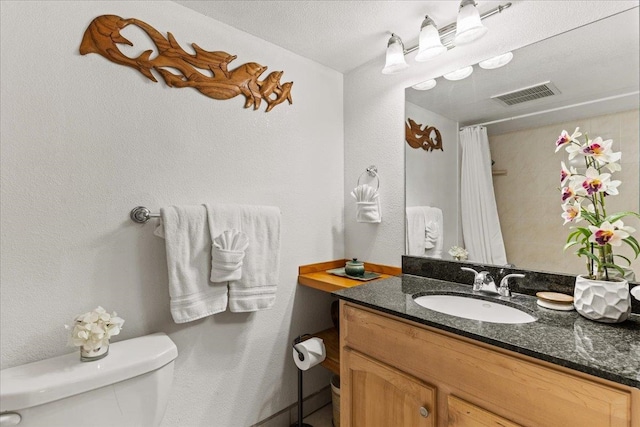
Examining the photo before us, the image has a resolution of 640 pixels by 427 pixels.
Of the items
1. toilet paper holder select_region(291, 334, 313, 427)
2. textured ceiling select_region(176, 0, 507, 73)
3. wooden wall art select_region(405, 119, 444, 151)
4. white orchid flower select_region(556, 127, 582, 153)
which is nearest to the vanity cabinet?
toilet paper holder select_region(291, 334, 313, 427)

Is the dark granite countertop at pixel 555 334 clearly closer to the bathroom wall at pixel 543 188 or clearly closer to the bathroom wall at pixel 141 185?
the bathroom wall at pixel 543 188

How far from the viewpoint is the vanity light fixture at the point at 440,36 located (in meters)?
1.26

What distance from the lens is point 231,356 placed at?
151cm

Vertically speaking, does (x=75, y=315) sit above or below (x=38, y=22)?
below

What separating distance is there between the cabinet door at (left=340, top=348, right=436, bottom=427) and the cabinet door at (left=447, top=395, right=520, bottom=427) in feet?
0.20

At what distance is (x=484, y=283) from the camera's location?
1.28 meters

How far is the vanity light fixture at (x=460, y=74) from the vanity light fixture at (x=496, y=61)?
2.0 inches

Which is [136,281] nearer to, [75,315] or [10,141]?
[75,315]

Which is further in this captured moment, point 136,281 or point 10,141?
point 136,281

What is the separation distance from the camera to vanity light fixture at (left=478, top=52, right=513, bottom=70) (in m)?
1.34

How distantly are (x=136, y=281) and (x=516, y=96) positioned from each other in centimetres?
181

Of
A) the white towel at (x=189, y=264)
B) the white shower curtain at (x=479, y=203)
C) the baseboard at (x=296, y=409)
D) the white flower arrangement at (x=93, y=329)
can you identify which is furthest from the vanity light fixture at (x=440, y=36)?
the baseboard at (x=296, y=409)

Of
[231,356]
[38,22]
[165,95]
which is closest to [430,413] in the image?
[231,356]

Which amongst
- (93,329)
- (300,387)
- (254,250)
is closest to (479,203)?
(254,250)
